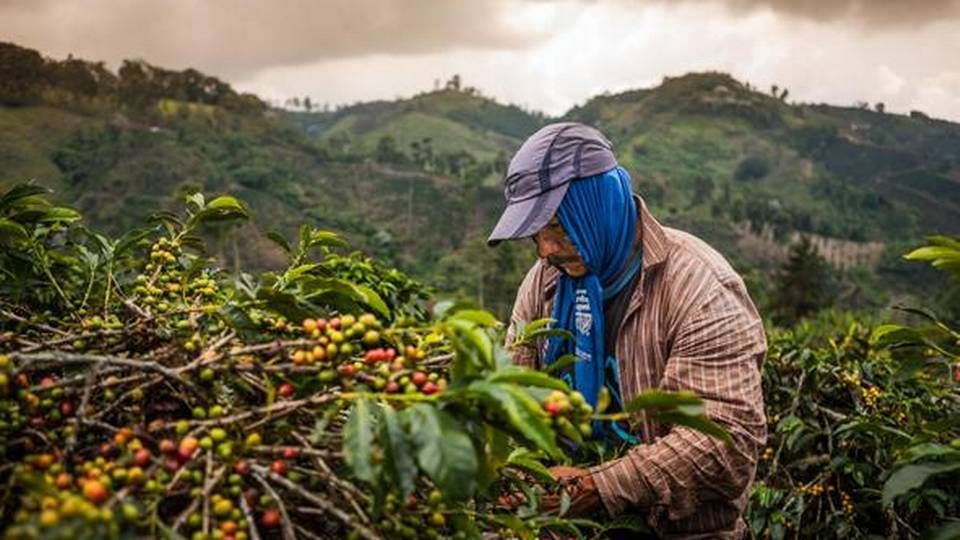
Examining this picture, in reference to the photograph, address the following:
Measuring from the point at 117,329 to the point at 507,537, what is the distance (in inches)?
28.8

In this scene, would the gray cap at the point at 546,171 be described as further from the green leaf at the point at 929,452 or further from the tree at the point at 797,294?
the tree at the point at 797,294

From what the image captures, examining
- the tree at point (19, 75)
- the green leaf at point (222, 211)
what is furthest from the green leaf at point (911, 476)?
the tree at point (19, 75)

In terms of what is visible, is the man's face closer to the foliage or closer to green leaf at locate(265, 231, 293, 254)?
green leaf at locate(265, 231, 293, 254)

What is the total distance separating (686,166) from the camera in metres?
142

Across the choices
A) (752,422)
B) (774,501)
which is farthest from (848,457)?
(752,422)

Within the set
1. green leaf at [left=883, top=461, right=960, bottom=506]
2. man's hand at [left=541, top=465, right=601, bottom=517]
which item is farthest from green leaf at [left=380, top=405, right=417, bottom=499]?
green leaf at [left=883, top=461, right=960, bottom=506]

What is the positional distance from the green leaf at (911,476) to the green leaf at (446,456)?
0.97 m

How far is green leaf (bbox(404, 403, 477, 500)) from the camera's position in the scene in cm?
92

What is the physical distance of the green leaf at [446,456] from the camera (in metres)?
0.92

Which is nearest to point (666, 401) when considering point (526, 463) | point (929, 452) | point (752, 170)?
point (526, 463)

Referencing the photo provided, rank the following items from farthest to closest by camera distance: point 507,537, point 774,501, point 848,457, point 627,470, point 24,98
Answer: point 24,98 → point 774,501 → point 848,457 → point 627,470 → point 507,537

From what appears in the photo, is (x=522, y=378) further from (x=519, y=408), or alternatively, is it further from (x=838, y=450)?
(x=838, y=450)

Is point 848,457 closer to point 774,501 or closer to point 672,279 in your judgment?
point 774,501

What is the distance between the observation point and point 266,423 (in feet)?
3.46
